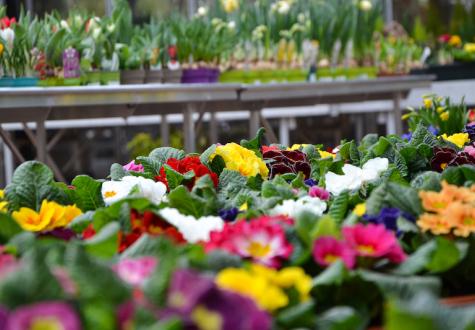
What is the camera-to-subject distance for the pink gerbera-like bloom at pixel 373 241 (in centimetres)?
100

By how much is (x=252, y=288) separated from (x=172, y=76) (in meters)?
4.44

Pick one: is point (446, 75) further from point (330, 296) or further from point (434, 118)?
point (330, 296)

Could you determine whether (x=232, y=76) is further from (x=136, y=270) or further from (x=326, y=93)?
(x=136, y=270)

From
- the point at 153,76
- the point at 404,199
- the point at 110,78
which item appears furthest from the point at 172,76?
the point at 404,199

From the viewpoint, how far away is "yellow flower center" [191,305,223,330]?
74 centimetres

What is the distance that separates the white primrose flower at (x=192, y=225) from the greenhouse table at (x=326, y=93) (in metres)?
3.96

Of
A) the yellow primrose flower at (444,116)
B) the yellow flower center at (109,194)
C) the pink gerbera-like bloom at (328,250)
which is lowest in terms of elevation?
the yellow primrose flower at (444,116)

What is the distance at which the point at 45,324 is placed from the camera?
2.37 feet

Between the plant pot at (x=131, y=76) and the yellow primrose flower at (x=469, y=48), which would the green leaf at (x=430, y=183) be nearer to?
the plant pot at (x=131, y=76)

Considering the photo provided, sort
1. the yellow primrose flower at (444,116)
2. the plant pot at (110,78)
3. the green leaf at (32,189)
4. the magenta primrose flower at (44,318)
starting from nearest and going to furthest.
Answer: the magenta primrose flower at (44,318)
the green leaf at (32,189)
the yellow primrose flower at (444,116)
the plant pot at (110,78)

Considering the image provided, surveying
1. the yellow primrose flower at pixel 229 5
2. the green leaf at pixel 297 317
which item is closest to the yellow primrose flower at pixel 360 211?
the green leaf at pixel 297 317

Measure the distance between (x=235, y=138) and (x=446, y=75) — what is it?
2808mm

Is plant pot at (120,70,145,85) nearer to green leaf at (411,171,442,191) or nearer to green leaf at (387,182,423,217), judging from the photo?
green leaf at (411,171,442,191)

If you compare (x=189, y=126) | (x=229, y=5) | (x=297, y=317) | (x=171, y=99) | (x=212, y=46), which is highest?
(x=229, y=5)
